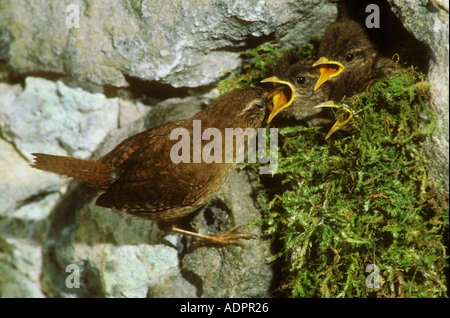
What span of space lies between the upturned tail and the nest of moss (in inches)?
57.2

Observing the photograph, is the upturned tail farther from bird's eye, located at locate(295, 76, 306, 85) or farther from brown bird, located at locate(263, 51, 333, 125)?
bird's eye, located at locate(295, 76, 306, 85)

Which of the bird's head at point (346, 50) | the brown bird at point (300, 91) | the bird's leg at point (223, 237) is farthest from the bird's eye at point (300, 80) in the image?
the bird's leg at point (223, 237)

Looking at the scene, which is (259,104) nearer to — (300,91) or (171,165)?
(300,91)

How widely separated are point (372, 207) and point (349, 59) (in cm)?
125

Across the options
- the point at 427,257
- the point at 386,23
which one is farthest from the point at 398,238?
the point at 386,23

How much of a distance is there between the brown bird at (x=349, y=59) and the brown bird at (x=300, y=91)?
111 millimetres

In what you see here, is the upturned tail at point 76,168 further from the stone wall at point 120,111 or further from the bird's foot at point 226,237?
the bird's foot at point 226,237

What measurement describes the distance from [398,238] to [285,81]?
1453 millimetres

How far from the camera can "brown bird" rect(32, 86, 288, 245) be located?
9.17 ft

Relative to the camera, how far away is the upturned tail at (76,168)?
2838mm

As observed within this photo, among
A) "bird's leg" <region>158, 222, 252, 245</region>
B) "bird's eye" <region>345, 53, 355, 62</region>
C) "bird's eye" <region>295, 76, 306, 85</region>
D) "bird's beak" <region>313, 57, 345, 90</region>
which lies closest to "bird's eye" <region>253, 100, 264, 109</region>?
"bird's eye" <region>295, 76, 306, 85</region>

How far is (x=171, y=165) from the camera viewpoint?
9.14 feet

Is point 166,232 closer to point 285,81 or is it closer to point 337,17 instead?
point 285,81

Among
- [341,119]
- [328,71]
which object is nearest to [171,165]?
[341,119]
